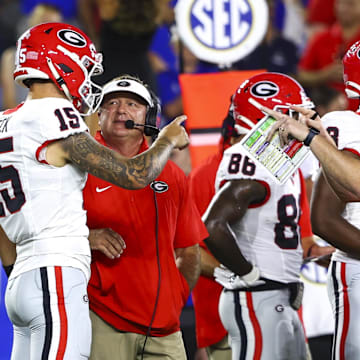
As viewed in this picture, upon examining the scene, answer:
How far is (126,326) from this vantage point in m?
3.71

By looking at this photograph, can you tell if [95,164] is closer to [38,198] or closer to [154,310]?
[38,198]

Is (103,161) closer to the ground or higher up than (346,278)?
higher up

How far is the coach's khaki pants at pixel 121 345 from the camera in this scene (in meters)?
3.70

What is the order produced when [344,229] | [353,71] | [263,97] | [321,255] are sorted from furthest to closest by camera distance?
[321,255]
[263,97]
[353,71]
[344,229]

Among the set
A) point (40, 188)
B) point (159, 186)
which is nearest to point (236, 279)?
point (159, 186)

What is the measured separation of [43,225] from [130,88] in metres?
1.02

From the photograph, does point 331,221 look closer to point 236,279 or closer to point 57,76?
point 236,279

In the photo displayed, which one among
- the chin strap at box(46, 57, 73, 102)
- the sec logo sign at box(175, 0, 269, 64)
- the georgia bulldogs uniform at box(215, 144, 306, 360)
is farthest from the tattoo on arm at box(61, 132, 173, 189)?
the sec logo sign at box(175, 0, 269, 64)

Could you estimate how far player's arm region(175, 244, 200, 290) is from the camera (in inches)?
158

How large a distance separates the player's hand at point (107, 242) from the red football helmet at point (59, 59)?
605 mm

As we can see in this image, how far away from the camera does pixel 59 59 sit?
10.9 ft

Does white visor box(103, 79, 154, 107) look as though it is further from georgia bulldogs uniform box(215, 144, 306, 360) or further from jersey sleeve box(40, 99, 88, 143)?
jersey sleeve box(40, 99, 88, 143)

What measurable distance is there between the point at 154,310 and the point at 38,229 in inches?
31.5

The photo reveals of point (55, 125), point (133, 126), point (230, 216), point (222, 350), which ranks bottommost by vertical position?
point (222, 350)
